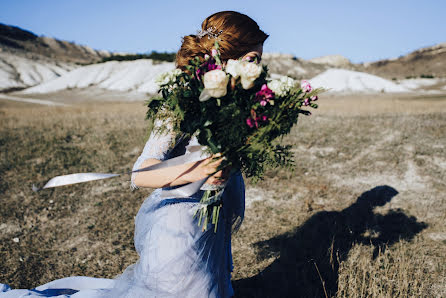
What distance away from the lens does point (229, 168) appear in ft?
6.06

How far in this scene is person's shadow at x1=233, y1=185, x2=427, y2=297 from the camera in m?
3.82

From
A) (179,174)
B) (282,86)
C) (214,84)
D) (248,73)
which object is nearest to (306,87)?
(282,86)

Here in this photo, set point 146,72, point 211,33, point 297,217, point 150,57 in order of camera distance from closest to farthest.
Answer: point 211,33 < point 297,217 < point 146,72 < point 150,57

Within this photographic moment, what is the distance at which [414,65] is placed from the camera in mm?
82750

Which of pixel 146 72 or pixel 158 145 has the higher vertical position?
pixel 146 72

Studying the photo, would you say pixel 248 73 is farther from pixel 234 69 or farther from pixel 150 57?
pixel 150 57

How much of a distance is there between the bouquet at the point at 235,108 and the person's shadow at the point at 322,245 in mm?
2352

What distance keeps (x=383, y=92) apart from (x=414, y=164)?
105 feet

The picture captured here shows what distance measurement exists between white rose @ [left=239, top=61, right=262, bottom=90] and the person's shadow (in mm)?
2665

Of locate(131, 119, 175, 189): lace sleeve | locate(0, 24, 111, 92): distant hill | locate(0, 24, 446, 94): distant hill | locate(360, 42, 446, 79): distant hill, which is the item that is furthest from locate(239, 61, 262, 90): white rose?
locate(360, 42, 446, 79): distant hill

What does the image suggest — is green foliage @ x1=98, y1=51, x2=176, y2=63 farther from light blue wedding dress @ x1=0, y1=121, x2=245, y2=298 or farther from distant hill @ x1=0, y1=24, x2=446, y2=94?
light blue wedding dress @ x1=0, y1=121, x2=245, y2=298

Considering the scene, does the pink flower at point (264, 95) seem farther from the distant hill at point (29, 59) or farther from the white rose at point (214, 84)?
the distant hill at point (29, 59)

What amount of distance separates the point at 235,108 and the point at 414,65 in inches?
3953

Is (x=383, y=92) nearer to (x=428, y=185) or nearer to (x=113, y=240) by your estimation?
(x=428, y=185)
